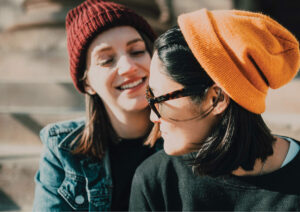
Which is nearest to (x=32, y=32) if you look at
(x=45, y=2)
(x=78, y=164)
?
(x=45, y=2)

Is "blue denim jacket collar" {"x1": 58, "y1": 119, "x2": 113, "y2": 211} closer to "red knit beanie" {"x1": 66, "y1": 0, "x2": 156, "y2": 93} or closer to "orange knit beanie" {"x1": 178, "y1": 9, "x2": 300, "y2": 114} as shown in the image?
"red knit beanie" {"x1": 66, "y1": 0, "x2": 156, "y2": 93}

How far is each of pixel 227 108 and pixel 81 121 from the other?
129 centimetres

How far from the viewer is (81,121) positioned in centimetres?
232

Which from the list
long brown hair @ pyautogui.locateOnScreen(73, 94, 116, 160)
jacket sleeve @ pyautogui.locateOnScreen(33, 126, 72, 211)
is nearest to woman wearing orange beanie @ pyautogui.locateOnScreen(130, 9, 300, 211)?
long brown hair @ pyautogui.locateOnScreen(73, 94, 116, 160)

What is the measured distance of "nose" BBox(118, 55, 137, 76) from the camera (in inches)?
72.1

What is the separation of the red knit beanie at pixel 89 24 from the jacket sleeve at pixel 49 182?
54 cm

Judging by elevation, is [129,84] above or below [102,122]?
above

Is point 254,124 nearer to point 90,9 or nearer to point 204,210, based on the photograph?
point 204,210

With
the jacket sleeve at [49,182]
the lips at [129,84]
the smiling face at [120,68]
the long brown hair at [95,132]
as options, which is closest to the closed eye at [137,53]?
the smiling face at [120,68]

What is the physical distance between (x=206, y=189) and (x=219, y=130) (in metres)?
0.31

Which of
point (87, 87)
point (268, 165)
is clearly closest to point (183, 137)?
point (268, 165)

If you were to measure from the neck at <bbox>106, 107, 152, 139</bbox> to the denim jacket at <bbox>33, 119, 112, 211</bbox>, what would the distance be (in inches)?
8.2

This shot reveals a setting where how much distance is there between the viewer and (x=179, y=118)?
55.9 inches

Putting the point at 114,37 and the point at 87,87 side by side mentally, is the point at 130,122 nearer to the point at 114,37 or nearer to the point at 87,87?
the point at 87,87
